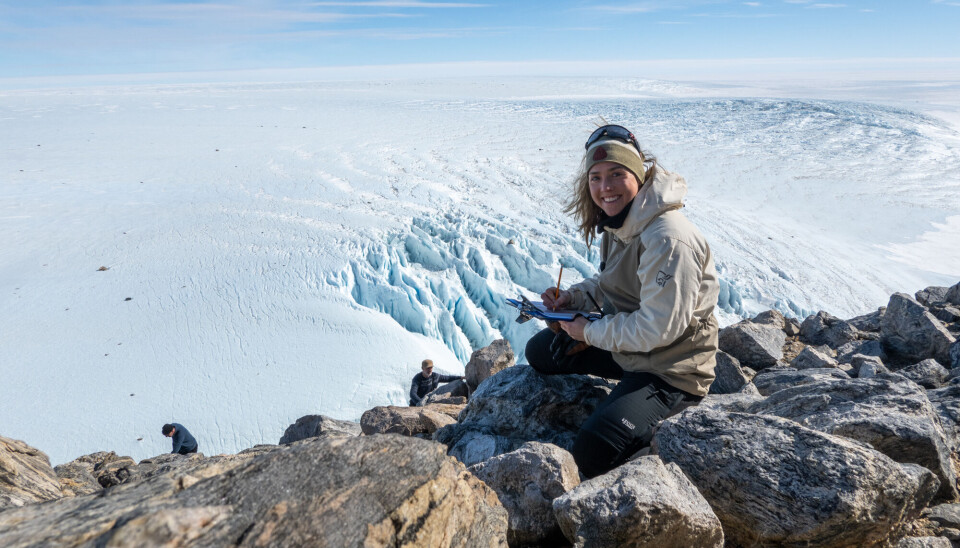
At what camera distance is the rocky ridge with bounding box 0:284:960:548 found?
1107 mm

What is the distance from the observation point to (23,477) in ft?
7.29

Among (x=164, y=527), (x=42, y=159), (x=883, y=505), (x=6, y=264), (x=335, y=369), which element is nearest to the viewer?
(x=164, y=527)

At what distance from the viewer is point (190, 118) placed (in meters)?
21.8

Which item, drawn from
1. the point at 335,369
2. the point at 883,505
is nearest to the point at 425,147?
the point at 335,369

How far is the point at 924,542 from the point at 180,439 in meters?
5.69

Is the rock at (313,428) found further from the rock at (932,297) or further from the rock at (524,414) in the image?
the rock at (932,297)

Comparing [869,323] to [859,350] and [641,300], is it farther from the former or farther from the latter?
[641,300]

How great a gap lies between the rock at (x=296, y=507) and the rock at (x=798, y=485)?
89 centimetres

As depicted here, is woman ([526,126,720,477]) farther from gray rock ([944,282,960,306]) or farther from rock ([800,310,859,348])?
gray rock ([944,282,960,306])

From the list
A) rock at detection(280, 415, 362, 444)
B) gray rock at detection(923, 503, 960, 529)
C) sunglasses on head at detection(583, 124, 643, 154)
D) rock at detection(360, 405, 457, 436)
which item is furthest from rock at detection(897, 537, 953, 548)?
rock at detection(280, 415, 362, 444)

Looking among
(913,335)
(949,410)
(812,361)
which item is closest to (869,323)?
(913,335)

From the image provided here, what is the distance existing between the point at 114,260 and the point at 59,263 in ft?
2.36

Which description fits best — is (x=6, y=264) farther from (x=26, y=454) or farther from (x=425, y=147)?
(x=425, y=147)

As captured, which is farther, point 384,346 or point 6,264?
point 6,264
